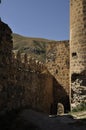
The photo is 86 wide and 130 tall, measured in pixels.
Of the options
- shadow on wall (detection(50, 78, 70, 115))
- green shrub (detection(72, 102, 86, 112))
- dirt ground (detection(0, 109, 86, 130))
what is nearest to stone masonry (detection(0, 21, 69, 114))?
shadow on wall (detection(50, 78, 70, 115))

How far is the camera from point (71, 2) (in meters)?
16.0

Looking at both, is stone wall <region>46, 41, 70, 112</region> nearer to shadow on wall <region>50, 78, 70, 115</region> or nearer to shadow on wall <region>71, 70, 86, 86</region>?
shadow on wall <region>50, 78, 70, 115</region>

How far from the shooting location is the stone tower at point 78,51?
1498 cm

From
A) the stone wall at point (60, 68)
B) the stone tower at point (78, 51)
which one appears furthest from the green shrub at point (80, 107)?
the stone wall at point (60, 68)

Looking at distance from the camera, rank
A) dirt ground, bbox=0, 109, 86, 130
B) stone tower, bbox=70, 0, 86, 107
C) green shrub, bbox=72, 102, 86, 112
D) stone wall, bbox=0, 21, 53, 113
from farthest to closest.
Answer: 1. stone tower, bbox=70, 0, 86, 107
2. green shrub, bbox=72, 102, 86, 112
3. stone wall, bbox=0, 21, 53, 113
4. dirt ground, bbox=0, 109, 86, 130

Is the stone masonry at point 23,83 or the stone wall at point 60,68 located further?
the stone wall at point 60,68

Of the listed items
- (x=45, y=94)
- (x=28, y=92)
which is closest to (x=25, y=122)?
(x=28, y=92)

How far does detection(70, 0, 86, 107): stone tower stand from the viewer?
15.0 meters

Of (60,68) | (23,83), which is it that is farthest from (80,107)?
(60,68)

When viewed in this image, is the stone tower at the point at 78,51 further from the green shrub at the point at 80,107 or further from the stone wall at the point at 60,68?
the stone wall at the point at 60,68

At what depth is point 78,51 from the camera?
1520cm

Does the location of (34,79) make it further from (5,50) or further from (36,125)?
(36,125)

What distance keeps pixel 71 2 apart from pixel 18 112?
7717 millimetres

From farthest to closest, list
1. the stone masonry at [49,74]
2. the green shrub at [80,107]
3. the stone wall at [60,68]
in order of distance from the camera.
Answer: the stone wall at [60,68], the green shrub at [80,107], the stone masonry at [49,74]
